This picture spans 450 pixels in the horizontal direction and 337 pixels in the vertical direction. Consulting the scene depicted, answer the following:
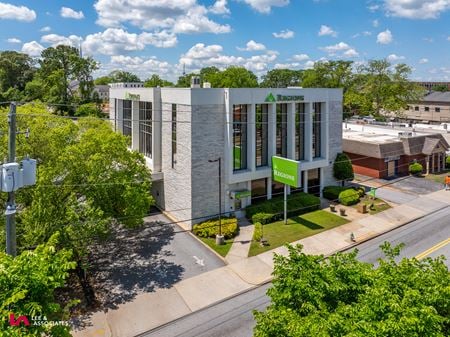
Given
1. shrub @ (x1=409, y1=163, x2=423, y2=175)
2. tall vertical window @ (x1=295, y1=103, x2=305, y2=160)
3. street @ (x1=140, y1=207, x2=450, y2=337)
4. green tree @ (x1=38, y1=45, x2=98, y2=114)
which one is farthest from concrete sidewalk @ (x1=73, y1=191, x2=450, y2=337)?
green tree @ (x1=38, y1=45, x2=98, y2=114)

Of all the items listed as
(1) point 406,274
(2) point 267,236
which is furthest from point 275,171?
(1) point 406,274

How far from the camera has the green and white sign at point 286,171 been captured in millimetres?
27556

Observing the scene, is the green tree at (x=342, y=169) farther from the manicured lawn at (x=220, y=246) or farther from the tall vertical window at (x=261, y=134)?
the manicured lawn at (x=220, y=246)

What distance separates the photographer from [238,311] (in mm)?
17609

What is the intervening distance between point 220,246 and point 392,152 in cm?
2838

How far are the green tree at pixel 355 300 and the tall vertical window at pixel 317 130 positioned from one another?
24533 mm

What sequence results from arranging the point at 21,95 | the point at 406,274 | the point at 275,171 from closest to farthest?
the point at 406,274 → the point at 275,171 → the point at 21,95

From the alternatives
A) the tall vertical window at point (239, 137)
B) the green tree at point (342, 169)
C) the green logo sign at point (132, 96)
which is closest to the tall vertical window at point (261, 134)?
the tall vertical window at point (239, 137)

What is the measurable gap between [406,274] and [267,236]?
1640cm

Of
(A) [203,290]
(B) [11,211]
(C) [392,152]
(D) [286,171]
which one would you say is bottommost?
(A) [203,290]

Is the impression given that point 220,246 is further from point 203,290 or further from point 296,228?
point 296,228

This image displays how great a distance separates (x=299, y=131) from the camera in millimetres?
33406

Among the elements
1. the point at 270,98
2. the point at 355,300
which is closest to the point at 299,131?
the point at 270,98

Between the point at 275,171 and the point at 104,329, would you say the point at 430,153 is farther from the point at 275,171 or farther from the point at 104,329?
the point at 104,329
